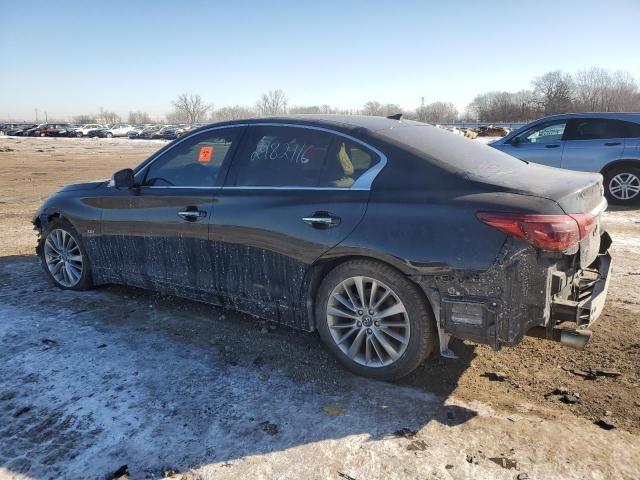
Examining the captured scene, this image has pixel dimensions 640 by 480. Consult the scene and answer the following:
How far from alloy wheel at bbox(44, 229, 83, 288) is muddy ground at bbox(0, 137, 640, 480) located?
2.28ft

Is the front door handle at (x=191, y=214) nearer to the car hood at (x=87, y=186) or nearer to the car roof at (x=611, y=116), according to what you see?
the car hood at (x=87, y=186)

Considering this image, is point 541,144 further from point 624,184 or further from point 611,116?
point 624,184

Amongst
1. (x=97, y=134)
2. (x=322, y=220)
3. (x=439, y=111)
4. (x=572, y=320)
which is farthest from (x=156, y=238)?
(x=439, y=111)

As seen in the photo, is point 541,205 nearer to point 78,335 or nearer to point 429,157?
point 429,157

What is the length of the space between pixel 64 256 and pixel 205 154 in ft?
6.86

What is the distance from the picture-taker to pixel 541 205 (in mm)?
2924

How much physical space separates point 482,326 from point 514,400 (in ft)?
1.95

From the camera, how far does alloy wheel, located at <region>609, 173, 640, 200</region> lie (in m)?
9.38

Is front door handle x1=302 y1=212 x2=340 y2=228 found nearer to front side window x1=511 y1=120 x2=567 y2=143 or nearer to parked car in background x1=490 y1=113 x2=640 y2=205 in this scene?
parked car in background x1=490 y1=113 x2=640 y2=205

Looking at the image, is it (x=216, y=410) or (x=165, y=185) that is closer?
(x=216, y=410)

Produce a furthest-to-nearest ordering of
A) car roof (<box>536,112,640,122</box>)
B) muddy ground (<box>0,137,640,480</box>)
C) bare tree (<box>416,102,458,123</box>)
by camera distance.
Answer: bare tree (<box>416,102,458,123</box>) → car roof (<box>536,112,640,122</box>) → muddy ground (<box>0,137,640,480</box>)

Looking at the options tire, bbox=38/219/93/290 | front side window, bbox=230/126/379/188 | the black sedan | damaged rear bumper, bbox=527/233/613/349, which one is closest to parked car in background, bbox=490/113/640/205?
the black sedan

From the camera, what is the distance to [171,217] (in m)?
4.29

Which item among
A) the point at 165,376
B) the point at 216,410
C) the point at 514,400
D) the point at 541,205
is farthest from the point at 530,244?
the point at 165,376
